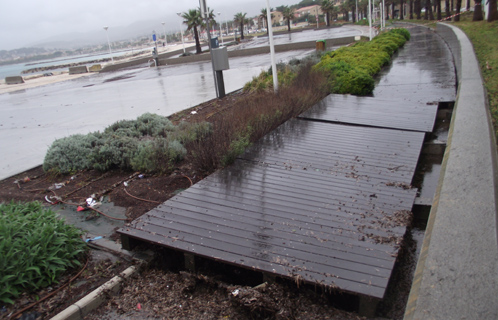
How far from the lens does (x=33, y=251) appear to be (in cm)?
342

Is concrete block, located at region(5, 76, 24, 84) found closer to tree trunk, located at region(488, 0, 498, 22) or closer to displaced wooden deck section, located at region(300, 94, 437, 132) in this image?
displaced wooden deck section, located at region(300, 94, 437, 132)

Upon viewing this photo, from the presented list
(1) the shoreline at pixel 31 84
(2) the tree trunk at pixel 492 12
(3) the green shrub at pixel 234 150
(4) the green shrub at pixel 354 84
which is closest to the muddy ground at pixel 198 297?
(3) the green shrub at pixel 234 150

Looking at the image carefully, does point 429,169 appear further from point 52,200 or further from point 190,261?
point 52,200

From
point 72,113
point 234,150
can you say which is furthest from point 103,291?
point 72,113

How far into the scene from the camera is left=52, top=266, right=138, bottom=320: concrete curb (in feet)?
10.2

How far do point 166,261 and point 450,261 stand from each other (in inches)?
98.1

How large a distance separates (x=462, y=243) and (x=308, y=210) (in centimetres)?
156

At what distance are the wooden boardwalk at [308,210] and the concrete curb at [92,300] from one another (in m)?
0.43

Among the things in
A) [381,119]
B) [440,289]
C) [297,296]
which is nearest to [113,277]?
[297,296]

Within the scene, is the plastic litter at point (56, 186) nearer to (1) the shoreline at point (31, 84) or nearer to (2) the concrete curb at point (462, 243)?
(2) the concrete curb at point (462, 243)

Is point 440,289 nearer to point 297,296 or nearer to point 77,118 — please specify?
point 297,296

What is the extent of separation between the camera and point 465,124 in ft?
17.9

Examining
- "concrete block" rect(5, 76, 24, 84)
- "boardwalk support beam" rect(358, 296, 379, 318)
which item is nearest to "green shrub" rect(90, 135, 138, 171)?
"boardwalk support beam" rect(358, 296, 379, 318)

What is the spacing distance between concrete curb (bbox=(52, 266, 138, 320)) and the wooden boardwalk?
0.43 metres
